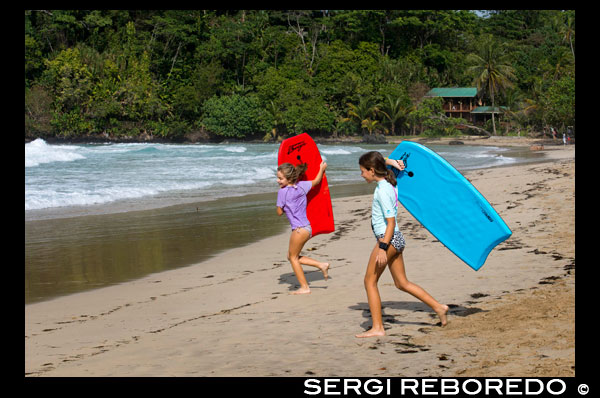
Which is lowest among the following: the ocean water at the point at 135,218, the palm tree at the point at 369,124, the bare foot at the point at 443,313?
the ocean water at the point at 135,218

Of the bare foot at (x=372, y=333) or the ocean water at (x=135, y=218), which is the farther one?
the ocean water at (x=135, y=218)

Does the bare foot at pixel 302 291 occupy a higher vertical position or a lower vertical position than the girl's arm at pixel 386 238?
lower

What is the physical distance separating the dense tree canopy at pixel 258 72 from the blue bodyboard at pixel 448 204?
50.5m

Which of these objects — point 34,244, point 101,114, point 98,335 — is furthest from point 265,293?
→ point 101,114

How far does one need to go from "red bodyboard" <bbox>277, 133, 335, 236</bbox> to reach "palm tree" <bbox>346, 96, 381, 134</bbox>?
52.0 meters

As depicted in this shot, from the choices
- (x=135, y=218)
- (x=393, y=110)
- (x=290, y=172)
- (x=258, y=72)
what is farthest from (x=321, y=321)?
(x=258, y=72)

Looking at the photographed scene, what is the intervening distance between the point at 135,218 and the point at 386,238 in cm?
840

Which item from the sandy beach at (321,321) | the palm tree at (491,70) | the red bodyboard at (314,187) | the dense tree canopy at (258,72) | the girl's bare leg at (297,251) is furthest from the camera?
the dense tree canopy at (258,72)

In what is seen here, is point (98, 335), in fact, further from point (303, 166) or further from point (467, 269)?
point (467, 269)

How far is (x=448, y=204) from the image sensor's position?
18.2 feet

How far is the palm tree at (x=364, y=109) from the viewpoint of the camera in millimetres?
58719

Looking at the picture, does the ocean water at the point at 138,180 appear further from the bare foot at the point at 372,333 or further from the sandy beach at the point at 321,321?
the bare foot at the point at 372,333

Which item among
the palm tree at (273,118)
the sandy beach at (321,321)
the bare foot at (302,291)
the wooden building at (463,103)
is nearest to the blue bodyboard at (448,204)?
the sandy beach at (321,321)

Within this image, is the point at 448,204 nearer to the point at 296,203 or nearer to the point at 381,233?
the point at 381,233
